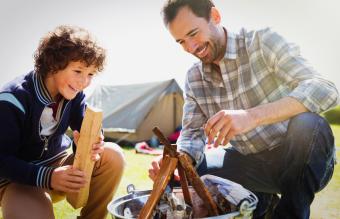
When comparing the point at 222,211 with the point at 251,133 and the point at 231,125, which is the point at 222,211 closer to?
the point at 231,125

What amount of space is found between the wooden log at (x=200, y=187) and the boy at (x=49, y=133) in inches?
23.0

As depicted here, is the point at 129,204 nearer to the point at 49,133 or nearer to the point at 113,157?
the point at 113,157

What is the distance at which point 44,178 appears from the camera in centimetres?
182

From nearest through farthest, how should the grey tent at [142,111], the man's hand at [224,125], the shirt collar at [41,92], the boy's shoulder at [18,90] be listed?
1. the man's hand at [224,125]
2. the boy's shoulder at [18,90]
3. the shirt collar at [41,92]
4. the grey tent at [142,111]

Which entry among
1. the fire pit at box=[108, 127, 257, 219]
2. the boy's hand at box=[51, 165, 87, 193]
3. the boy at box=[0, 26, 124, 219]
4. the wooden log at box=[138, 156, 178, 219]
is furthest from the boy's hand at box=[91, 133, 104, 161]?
the wooden log at box=[138, 156, 178, 219]

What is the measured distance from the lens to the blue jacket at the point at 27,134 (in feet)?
5.93

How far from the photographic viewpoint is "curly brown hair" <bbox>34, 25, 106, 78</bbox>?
204 cm

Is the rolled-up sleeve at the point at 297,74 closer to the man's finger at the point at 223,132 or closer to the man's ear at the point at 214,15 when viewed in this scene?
the man's ear at the point at 214,15

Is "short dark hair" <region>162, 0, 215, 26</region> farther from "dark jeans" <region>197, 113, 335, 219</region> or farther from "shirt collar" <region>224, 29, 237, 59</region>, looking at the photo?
"dark jeans" <region>197, 113, 335, 219</region>

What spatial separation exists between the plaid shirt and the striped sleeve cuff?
69 cm

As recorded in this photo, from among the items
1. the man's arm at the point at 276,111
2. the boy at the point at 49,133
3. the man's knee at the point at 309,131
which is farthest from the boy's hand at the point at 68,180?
the man's knee at the point at 309,131

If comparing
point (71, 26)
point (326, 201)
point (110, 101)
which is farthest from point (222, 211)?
point (110, 101)

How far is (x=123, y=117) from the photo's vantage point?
7.36m

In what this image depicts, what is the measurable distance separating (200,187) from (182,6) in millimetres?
1027
